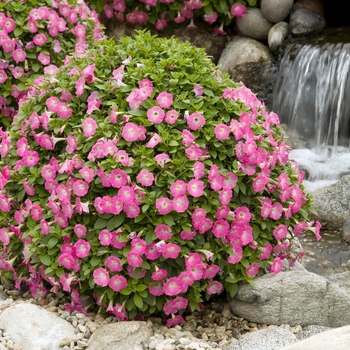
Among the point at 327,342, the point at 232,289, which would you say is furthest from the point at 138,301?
the point at 327,342

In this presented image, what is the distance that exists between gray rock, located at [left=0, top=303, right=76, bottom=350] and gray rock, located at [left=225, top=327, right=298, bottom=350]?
31.0 inches

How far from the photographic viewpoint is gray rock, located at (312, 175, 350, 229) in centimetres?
559

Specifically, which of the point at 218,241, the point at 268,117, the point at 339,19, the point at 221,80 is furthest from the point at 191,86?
the point at 339,19

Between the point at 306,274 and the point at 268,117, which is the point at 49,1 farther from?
the point at 306,274

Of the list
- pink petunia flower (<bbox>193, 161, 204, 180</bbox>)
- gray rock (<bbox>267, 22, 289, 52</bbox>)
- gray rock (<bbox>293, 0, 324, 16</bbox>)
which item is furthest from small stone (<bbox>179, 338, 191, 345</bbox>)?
gray rock (<bbox>293, 0, 324, 16</bbox>)

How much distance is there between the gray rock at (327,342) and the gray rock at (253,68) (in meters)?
5.76

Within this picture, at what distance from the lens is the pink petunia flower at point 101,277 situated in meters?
3.24

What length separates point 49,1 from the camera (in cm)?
530

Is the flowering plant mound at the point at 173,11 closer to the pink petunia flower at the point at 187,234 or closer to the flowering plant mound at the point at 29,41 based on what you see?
the flowering plant mound at the point at 29,41

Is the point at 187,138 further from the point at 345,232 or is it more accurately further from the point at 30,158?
the point at 345,232

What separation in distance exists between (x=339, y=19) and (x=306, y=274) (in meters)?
5.75

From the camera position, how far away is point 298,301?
344 cm

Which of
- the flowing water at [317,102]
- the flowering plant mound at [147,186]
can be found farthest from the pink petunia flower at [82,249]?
the flowing water at [317,102]

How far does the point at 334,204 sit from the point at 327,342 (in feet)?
11.8
